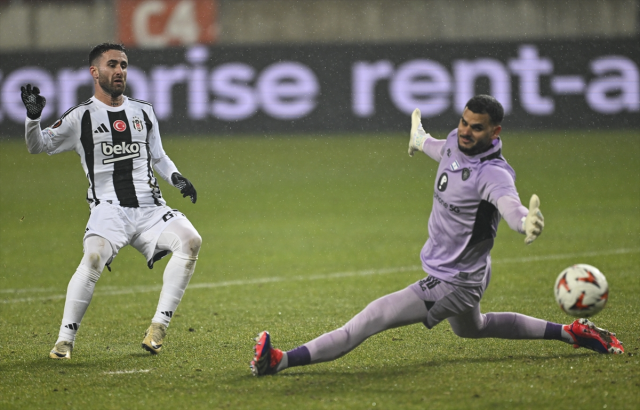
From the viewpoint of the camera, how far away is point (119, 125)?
5.83 meters

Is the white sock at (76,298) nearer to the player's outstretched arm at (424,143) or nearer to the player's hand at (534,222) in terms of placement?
the player's outstretched arm at (424,143)

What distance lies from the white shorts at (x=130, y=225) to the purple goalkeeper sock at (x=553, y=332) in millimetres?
2706

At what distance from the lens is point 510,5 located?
2233 centimetres

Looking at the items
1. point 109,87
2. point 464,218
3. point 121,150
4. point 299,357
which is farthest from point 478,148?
point 109,87

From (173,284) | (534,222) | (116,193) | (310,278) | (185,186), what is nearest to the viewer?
(534,222)

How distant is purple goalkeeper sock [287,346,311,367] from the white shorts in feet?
5.06

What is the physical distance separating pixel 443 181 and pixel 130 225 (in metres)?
2.35

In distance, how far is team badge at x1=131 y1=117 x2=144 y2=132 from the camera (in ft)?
19.4

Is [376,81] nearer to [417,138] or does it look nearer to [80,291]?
[417,138]

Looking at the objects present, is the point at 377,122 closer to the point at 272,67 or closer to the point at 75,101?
the point at 272,67

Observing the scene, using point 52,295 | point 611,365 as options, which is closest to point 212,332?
point 52,295

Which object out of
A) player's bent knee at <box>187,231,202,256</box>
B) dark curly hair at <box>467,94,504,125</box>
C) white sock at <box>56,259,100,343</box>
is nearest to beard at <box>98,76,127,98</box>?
player's bent knee at <box>187,231,202,256</box>

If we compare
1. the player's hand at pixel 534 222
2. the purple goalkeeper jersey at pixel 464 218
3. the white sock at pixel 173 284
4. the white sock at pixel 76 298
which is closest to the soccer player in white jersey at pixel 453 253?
the purple goalkeeper jersey at pixel 464 218

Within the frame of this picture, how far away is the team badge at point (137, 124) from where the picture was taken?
19.4 feet
